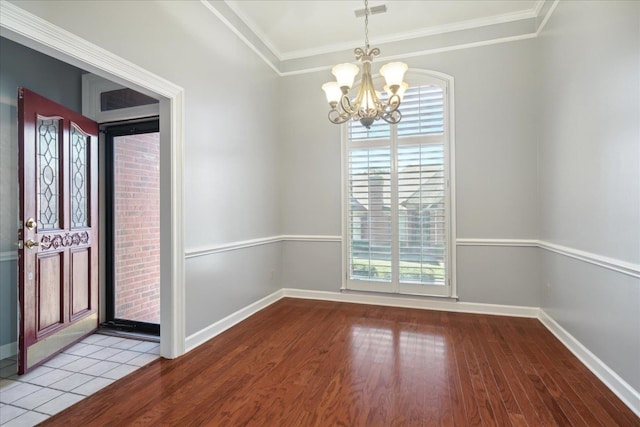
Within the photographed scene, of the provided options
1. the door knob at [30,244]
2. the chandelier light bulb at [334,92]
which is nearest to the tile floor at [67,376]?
the door knob at [30,244]

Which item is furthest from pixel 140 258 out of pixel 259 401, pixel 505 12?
pixel 505 12

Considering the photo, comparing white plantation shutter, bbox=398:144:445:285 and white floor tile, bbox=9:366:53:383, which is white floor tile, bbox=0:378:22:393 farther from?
white plantation shutter, bbox=398:144:445:285

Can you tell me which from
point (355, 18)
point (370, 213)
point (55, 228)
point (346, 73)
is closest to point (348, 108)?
point (346, 73)

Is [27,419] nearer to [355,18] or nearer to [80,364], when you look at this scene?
[80,364]

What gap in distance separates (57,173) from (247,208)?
5.72ft

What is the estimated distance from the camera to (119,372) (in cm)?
242

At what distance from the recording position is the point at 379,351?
2.73 metres

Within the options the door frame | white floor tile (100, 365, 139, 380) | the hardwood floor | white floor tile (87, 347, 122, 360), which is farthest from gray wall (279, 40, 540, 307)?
white floor tile (87, 347, 122, 360)

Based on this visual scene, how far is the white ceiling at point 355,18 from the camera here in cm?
332

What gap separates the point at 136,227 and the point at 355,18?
3439 mm

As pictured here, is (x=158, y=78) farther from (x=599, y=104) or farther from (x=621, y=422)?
(x=621, y=422)

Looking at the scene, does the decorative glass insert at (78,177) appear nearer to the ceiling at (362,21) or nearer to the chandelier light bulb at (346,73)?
the ceiling at (362,21)

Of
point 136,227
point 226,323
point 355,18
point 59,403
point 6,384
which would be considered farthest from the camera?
point 136,227

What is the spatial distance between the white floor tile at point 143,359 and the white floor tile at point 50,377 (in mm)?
422
